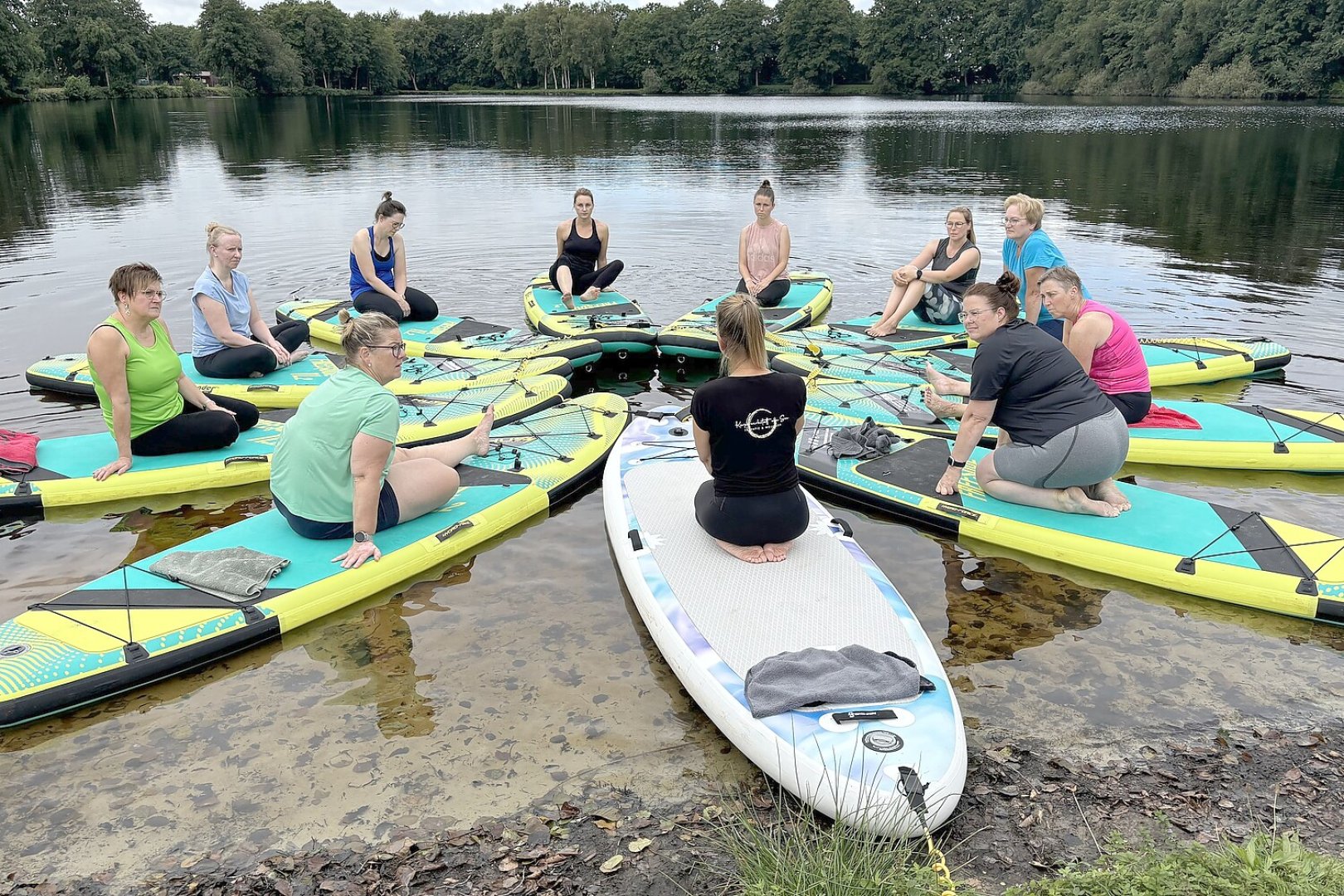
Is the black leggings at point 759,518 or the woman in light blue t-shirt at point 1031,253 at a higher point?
the woman in light blue t-shirt at point 1031,253

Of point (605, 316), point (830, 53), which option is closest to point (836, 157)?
point (605, 316)

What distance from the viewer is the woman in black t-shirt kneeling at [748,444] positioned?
5.21 m

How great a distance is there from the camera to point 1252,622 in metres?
5.71

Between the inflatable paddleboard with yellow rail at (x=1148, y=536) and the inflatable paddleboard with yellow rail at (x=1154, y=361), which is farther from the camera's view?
the inflatable paddleboard with yellow rail at (x=1154, y=361)

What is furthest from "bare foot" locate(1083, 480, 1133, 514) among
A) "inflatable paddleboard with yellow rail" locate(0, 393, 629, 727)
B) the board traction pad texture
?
"inflatable paddleboard with yellow rail" locate(0, 393, 629, 727)

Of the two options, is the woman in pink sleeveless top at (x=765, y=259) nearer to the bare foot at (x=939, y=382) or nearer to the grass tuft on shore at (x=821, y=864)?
the bare foot at (x=939, y=382)

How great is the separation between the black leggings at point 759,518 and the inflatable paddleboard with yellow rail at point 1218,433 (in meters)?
2.85

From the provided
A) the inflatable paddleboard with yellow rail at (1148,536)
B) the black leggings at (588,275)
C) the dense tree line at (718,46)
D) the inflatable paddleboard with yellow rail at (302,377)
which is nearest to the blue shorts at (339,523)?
the inflatable paddleboard with yellow rail at (302,377)

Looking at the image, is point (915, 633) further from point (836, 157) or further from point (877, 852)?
point (836, 157)

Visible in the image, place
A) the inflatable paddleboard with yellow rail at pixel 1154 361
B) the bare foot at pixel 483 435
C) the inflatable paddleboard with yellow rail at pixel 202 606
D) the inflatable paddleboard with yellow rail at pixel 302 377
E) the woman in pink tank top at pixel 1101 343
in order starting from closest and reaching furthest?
the inflatable paddleboard with yellow rail at pixel 202 606 → the woman in pink tank top at pixel 1101 343 → the bare foot at pixel 483 435 → the inflatable paddleboard with yellow rail at pixel 302 377 → the inflatable paddleboard with yellow rail at pixel 1154 361

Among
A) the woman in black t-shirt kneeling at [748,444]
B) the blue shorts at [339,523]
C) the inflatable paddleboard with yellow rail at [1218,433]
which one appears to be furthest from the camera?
the inflatable paddleboard with yellow rail at [1218,433]

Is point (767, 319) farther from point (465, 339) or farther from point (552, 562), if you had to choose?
point (552, 562)

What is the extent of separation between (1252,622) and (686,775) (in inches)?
155

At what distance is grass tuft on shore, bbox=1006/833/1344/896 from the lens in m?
3.14
